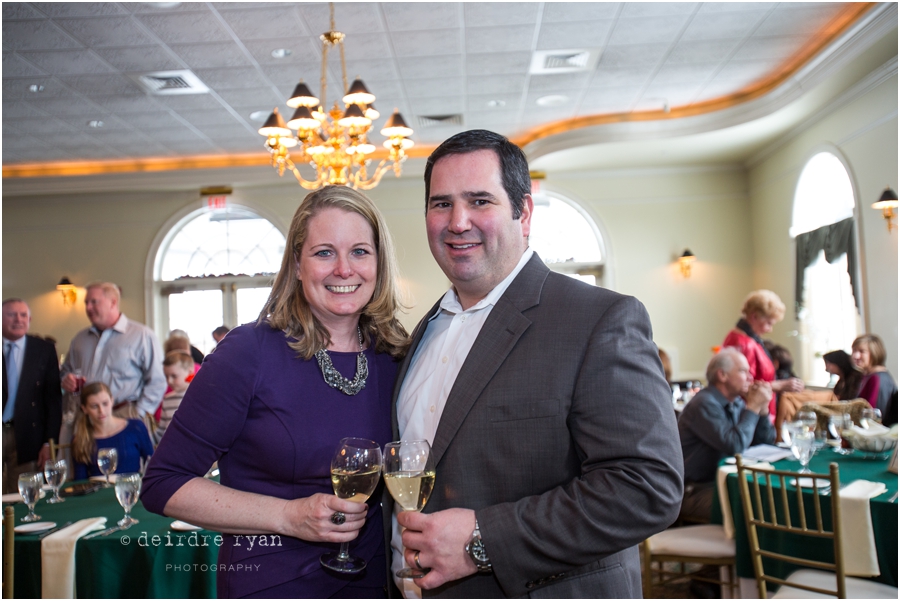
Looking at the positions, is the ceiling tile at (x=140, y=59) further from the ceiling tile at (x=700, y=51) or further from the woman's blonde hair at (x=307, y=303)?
the woman's blonde hair at (x=307, y=303)

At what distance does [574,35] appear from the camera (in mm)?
6031

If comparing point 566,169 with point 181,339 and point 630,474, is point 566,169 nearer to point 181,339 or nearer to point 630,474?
point 181,339

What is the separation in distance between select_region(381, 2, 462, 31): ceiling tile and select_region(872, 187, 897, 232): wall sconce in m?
4.02

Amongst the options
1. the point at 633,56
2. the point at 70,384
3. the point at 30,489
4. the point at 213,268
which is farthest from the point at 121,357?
the point at 213,268

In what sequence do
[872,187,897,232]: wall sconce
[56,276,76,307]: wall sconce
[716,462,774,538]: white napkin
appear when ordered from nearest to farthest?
[716,462,774,538]: white napkin
[872,187,897,232]: wall sconce
[56,276,76,307]: wall sconce

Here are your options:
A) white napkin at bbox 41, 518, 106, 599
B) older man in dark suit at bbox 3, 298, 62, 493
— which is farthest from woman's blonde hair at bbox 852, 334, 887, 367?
older man in dark suit at bbox 3, 298, 62, 493

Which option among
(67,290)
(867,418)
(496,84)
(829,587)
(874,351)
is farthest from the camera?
(67,290)

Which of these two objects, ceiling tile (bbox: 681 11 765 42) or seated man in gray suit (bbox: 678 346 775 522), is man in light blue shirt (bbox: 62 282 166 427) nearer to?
seated man in gray suit (bbox: 678 346 775 522)

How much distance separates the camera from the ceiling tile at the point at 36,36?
17.6 feet

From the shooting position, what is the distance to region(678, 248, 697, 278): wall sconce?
1007cm

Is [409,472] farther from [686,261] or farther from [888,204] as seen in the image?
[686,261]

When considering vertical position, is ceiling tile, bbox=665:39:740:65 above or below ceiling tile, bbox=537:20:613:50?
above

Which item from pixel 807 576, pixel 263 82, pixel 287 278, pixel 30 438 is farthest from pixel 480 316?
pixel 263 82

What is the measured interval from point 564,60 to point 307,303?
217 inches
